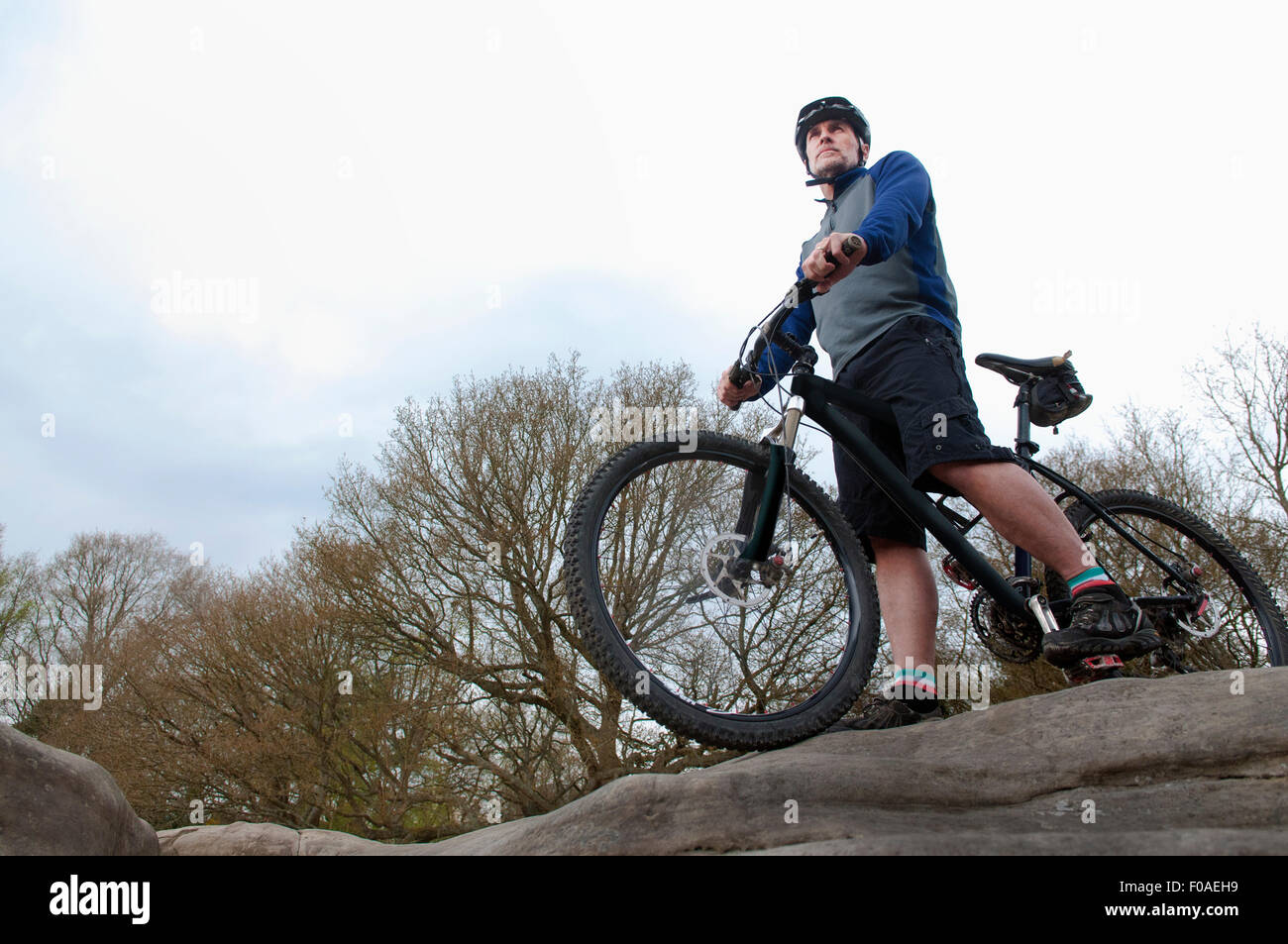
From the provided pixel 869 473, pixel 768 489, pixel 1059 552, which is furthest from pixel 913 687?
pixel 768 489

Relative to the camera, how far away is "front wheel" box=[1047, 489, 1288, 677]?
3680mm

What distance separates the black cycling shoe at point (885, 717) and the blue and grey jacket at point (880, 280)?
1.25 metres

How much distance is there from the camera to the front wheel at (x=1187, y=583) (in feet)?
12.1

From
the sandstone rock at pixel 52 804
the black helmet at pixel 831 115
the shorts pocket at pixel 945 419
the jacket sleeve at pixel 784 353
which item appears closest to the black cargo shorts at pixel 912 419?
the shorts pocket at pixel 945 419

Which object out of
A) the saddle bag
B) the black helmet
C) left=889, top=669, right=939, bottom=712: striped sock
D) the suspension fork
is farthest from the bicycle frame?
the black helmet

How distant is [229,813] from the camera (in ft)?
49.1

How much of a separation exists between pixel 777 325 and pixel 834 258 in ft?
1.30

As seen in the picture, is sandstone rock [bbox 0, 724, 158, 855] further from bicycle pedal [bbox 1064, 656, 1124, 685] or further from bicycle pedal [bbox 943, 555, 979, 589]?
bicycle pedal [bbox 1064, 656, 1124, 685]

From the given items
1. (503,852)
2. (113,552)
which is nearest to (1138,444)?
(503,852)

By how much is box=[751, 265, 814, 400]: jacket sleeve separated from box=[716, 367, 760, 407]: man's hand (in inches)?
1.0

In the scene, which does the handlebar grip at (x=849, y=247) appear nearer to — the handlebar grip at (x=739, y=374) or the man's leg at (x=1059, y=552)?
the handlebar grip at (x=739, y=374)
